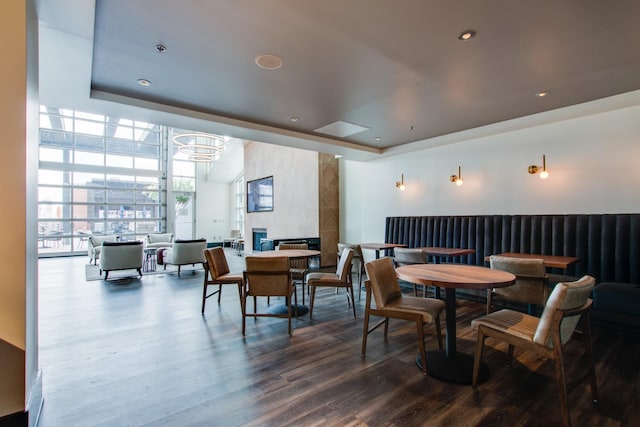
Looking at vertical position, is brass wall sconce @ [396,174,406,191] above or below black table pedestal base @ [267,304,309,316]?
above

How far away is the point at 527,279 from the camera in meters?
3.09

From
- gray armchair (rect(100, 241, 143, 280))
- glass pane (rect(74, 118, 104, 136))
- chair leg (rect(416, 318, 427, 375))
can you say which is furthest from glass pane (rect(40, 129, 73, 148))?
chair leg (rect(416, 318, 427, 375))

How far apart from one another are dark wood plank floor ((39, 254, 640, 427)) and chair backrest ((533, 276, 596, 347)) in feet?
1.71

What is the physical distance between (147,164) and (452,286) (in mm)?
13177

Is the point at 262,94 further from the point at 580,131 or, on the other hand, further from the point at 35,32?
the point at 580,131

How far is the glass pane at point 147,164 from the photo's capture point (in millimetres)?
12252

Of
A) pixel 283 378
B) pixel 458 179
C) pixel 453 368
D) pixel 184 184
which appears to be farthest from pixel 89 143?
pixel 453 368

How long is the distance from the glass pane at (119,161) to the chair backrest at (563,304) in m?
13.7

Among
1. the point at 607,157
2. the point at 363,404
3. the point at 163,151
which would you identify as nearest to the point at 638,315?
the point at 607,157

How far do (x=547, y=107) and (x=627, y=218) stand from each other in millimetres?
1742

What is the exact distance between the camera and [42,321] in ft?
12.7

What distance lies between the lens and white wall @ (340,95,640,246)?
159 inches

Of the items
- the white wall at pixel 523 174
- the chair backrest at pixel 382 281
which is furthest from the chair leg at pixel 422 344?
the white wall at pixel 523 174

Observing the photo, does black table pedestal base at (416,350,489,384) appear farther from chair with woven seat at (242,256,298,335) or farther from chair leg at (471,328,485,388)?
chair with woven seat at (242,256,298,335)
